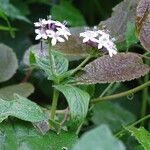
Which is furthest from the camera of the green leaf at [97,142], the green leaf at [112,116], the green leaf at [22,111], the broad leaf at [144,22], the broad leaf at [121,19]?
the green leaf at [112,116]

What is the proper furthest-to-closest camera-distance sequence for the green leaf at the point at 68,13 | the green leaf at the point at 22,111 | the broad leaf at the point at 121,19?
the green leaf at the point at 68,13 → the broad leaf at the point at 121,19 → the green leaf at the point at 22,111

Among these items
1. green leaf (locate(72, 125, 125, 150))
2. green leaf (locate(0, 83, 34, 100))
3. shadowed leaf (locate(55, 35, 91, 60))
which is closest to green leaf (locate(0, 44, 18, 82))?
green leaf (locate(0, 83, 34, 100))

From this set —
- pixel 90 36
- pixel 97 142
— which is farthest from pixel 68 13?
pixel 97 142

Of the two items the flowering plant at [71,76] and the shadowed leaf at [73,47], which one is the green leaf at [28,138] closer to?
the flowering plant at [71,76]

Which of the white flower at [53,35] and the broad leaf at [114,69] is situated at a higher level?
the white flower at [53,35]

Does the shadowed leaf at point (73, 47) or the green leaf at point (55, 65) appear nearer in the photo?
the green leaf at point (55, 65)

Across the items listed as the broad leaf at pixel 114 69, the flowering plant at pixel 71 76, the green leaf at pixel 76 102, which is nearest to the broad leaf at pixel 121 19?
the flowering plant at pixel 71 76

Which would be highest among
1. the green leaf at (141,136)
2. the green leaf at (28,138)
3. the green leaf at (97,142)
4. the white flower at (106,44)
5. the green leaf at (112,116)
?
the white flower at (106,44)

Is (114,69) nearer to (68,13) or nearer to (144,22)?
(144,22)
